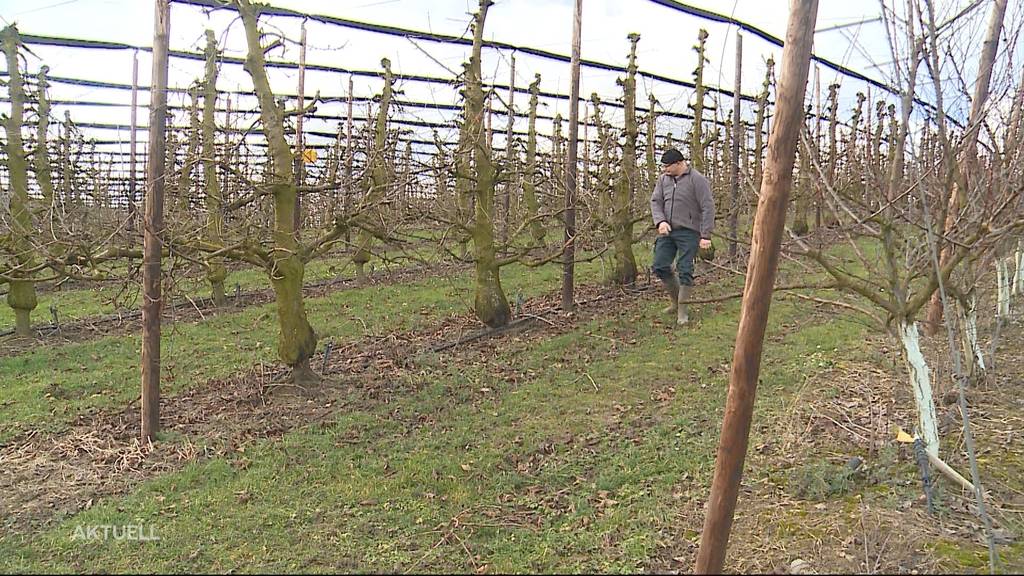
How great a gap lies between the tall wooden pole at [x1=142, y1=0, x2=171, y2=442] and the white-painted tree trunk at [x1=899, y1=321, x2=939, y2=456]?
4.51m

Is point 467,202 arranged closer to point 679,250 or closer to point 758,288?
point 679,250

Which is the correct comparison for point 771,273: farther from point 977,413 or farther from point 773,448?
point 977,413

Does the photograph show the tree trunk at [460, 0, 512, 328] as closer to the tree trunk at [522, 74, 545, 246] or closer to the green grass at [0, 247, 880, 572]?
the green grass at [0, 247, 880, 572]

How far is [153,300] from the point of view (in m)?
4.83

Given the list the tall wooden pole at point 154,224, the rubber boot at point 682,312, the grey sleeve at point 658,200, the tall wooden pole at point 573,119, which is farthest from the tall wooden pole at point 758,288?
the tall wooden pole at point 573,119

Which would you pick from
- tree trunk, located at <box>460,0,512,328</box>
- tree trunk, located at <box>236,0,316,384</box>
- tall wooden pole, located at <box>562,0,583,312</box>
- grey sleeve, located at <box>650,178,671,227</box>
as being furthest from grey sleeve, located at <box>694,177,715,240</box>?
tree trunk, located at <box>236,0,316,384</box>

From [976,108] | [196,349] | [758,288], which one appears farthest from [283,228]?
[976,108]

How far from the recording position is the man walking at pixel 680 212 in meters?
7.54

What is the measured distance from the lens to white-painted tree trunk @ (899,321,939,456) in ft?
10.8

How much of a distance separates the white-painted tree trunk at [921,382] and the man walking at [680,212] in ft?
13.7

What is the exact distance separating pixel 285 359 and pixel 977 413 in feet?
16.7

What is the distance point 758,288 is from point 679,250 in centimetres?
567

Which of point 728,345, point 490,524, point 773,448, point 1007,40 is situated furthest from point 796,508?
point 728,345

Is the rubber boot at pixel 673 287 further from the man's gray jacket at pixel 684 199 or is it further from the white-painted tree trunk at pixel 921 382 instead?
the white-painted tree trunk at pixel 921 382
